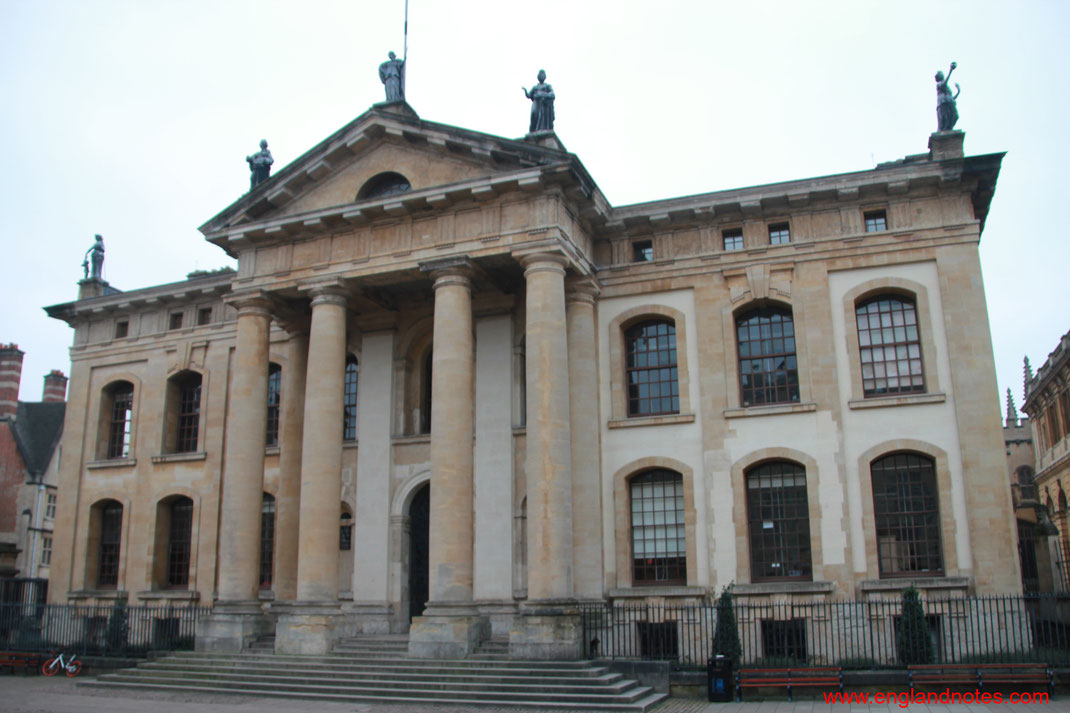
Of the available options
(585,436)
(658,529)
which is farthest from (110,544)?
(658,529)

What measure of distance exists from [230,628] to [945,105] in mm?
22073

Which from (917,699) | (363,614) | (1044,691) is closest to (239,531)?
(363,614)

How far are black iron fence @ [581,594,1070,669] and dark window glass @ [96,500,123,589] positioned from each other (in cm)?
1768

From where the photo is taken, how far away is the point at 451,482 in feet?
69.0

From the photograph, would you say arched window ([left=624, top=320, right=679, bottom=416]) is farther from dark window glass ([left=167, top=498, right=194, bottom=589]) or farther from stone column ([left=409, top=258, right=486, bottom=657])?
dark window glass ([left=167, top=498, right=194, bottom=589])

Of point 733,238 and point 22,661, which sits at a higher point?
point 733,238

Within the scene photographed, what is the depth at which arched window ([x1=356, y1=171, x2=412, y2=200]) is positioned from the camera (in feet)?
80.3

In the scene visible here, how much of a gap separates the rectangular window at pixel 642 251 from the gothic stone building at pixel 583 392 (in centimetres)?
6

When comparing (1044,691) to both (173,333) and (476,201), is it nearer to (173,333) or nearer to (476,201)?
(476,201)

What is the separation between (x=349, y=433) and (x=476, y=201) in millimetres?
8619

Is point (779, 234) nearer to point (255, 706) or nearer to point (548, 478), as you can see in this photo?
point (548, 478)

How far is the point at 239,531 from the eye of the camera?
23781 mm

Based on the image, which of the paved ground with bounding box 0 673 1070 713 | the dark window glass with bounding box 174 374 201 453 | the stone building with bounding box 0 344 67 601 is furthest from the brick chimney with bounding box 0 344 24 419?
the paved ground with bounding box 0 673 1070 713

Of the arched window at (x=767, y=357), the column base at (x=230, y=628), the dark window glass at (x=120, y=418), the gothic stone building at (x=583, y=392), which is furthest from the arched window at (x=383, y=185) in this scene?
the dark window glass at (x=120, y=418)
